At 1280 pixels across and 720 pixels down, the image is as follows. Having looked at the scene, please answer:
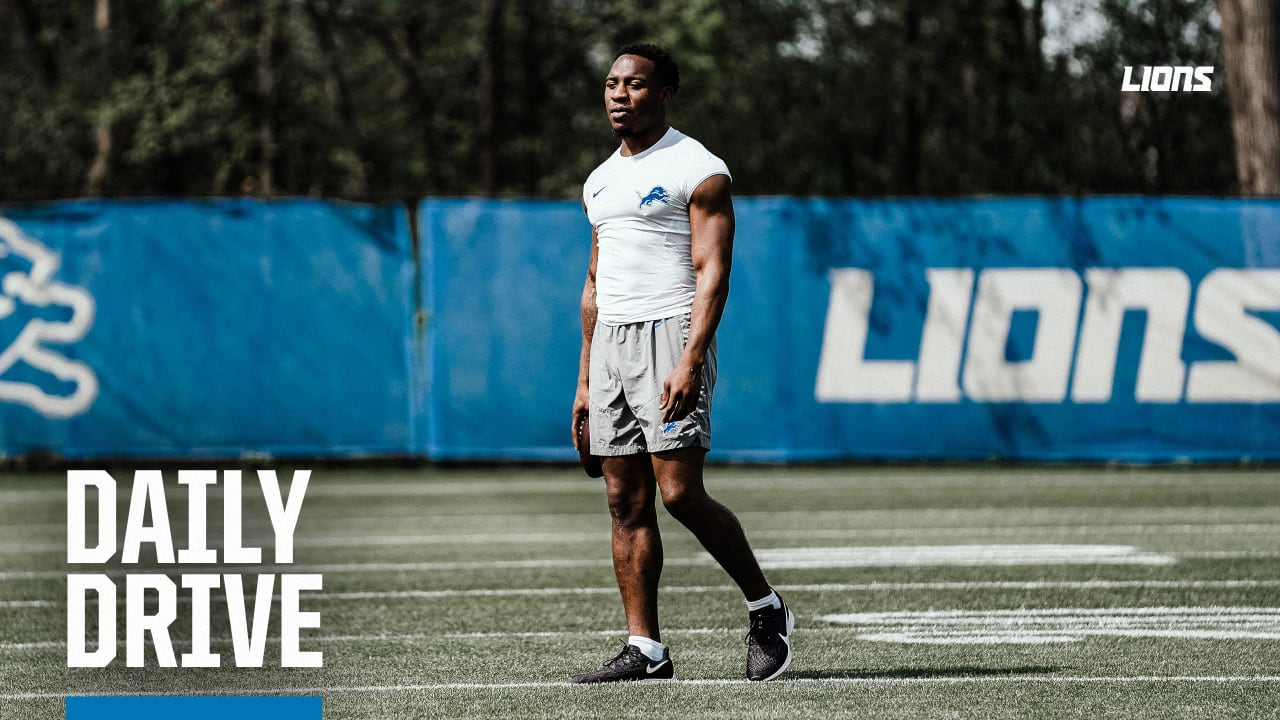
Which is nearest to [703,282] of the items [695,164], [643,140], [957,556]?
[695,164]

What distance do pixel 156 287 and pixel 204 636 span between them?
27.5 ft

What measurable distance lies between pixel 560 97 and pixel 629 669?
1245 inches

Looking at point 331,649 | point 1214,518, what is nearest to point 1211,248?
point 1214,518

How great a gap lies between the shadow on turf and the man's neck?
1.70 m

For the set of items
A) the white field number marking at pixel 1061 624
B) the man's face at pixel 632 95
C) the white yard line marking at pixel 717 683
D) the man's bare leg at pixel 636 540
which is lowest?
the white field number marking at pixel 1061 624

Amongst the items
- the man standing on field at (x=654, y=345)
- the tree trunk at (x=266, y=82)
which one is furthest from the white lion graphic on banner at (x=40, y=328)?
the tree trunk at (x=266, y=82)

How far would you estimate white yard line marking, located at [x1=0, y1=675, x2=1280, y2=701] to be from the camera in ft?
20.3

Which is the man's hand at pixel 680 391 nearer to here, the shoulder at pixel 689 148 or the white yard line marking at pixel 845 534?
the shoulder at pixel 689 148

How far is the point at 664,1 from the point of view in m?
30.1

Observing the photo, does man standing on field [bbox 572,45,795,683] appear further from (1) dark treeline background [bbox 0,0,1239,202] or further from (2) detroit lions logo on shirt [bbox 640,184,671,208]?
(1) dark treeline background [bbox 0,0,1239,202]

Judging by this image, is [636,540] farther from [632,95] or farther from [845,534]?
[845,534]

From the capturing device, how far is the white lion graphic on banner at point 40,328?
1498cm

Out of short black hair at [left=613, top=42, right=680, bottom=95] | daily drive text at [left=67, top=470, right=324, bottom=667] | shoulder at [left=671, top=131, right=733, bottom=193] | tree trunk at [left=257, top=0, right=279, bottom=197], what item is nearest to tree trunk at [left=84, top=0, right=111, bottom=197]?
tree trunk at [left=257, top=0, right=279, bottom=197]

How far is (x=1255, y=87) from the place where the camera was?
57.8 ft
